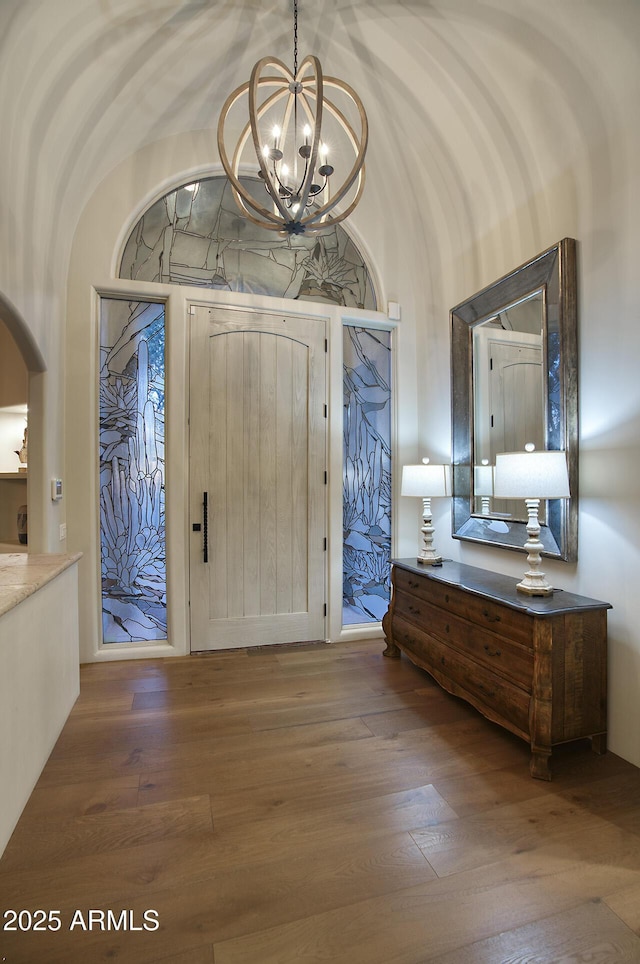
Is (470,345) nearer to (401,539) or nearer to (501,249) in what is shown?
(501,249)

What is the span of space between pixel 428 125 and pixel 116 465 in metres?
3.25

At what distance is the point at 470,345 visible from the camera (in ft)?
10.7

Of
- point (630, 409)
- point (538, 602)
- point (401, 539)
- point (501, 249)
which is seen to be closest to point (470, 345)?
point (501, 249)

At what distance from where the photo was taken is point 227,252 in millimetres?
3535

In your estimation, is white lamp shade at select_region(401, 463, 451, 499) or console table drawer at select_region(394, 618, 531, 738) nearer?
console table drawer at select_region(394, 618, 531, 738)

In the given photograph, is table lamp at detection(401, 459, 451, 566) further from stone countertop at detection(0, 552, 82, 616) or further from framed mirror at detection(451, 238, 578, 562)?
stone countertop at detection(0, 552, 82, 616)

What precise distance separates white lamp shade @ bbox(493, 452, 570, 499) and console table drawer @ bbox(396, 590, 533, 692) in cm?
73

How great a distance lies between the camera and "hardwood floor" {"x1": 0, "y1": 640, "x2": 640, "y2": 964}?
1296mm

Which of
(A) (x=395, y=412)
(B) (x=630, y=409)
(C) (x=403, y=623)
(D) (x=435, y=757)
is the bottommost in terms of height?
(D) (x=435, y=757)

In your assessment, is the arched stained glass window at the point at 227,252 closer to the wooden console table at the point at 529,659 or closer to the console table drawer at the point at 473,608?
the console table drawer at the point at 473,608

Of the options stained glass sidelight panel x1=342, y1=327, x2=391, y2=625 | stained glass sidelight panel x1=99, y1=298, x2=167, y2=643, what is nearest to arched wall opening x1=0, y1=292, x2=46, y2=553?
stained glass sidelight panel x1=99, y1=298, x2=167, y2=643

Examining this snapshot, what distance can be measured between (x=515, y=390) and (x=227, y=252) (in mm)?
2405

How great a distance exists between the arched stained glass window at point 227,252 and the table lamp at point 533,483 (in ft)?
7.21

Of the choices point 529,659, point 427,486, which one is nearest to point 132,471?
point 427,486
